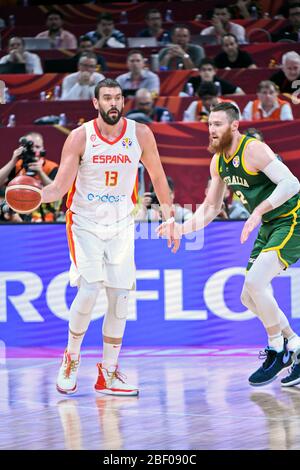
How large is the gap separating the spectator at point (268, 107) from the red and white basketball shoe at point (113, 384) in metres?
4.76

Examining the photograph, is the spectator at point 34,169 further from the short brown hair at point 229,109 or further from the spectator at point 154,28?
the spectator at point 154,28

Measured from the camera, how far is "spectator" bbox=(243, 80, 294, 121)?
38.0 ft

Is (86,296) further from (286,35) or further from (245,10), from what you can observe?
(245,10)

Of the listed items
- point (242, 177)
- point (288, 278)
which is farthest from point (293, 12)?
point (242, 177)

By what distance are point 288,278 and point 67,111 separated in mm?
4042

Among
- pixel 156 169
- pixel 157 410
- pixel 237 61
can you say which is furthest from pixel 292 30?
pixel 157 410

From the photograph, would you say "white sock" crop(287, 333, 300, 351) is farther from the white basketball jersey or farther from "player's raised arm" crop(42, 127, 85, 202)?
"player's raised arm" crop(42, 127, 85, 202)

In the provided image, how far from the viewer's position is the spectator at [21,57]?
14031mm

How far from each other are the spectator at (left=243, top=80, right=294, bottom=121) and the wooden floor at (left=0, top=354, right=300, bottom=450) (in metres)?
3.59

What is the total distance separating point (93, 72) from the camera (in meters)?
12.8

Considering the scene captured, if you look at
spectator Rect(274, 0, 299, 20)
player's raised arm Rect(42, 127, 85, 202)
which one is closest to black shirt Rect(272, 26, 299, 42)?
spectator Rect(274, 0, 299, 20)

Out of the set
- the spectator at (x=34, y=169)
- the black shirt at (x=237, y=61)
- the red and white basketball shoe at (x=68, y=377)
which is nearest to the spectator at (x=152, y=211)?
the spectator at (x=34, y=169)
